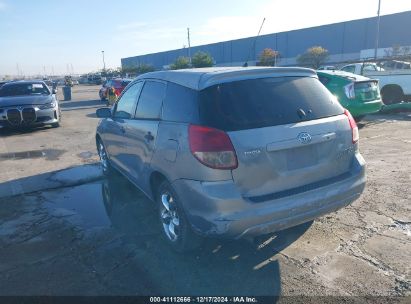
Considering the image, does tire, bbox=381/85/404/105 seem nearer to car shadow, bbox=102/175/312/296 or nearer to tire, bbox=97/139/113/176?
car shadow, bbox=102/175/312/296

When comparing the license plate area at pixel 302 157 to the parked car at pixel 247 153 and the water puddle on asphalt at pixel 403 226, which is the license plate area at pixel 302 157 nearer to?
the parked car at pixel 247 153

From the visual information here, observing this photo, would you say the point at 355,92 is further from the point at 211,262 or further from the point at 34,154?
the point at 34,154

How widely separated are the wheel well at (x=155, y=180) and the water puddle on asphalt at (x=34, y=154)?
16.6 ft

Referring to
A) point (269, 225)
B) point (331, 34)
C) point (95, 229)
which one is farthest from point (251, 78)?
point (331, 34)

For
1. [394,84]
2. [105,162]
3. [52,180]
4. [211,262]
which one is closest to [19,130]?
[52,180]

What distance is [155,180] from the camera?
392cm

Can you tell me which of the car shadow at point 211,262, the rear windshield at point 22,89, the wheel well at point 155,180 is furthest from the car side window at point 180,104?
the rear windshield at point 22,89

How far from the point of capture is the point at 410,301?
9.22 ft

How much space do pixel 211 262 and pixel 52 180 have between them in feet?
13.8

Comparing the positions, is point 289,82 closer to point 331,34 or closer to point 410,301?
point 410,301

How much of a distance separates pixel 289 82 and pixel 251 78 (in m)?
0.42

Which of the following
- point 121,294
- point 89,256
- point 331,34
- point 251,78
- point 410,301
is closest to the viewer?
point 410,301

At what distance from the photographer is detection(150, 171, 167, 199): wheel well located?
Result: 3748 mm

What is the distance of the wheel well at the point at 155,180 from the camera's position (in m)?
3.75
